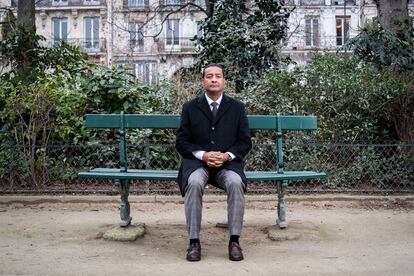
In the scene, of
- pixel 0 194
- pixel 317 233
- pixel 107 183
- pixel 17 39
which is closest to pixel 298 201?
pixel 317 233

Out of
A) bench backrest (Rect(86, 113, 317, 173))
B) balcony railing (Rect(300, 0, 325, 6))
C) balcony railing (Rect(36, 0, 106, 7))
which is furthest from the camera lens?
balcony railing (Rect(36, 0, 106, 7))

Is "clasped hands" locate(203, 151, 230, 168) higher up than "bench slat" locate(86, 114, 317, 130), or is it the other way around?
"bench slat" locate(86, 114, 317, 130)

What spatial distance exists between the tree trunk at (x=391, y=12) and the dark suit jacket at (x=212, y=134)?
6.40 m

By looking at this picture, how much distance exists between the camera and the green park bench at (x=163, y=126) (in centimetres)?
534

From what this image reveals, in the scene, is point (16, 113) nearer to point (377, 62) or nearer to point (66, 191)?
point (66, 191)

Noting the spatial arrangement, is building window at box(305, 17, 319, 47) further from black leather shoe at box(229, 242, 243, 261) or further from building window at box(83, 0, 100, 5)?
black leather shoe at box(229, 242, 243, 261)

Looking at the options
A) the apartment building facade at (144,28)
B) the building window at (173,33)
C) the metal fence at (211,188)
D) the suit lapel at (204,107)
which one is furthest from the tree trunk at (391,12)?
the building window at (173,33)

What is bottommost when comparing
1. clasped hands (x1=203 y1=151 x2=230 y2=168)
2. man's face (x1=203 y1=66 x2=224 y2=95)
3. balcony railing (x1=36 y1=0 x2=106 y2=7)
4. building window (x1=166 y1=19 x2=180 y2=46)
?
clasped hands (x1=203 y1=151 x2=230 y2=168)

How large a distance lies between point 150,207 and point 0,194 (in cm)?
236

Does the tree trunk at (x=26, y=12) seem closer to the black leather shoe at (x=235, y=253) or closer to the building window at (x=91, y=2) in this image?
the black leather shoe at (x=235, y=253)

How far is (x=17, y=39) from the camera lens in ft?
32.0

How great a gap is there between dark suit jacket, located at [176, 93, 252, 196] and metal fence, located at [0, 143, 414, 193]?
264 cm

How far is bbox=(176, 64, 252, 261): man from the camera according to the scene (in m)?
4.82

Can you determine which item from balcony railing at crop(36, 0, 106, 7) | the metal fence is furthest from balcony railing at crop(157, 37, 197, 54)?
the metal fence
